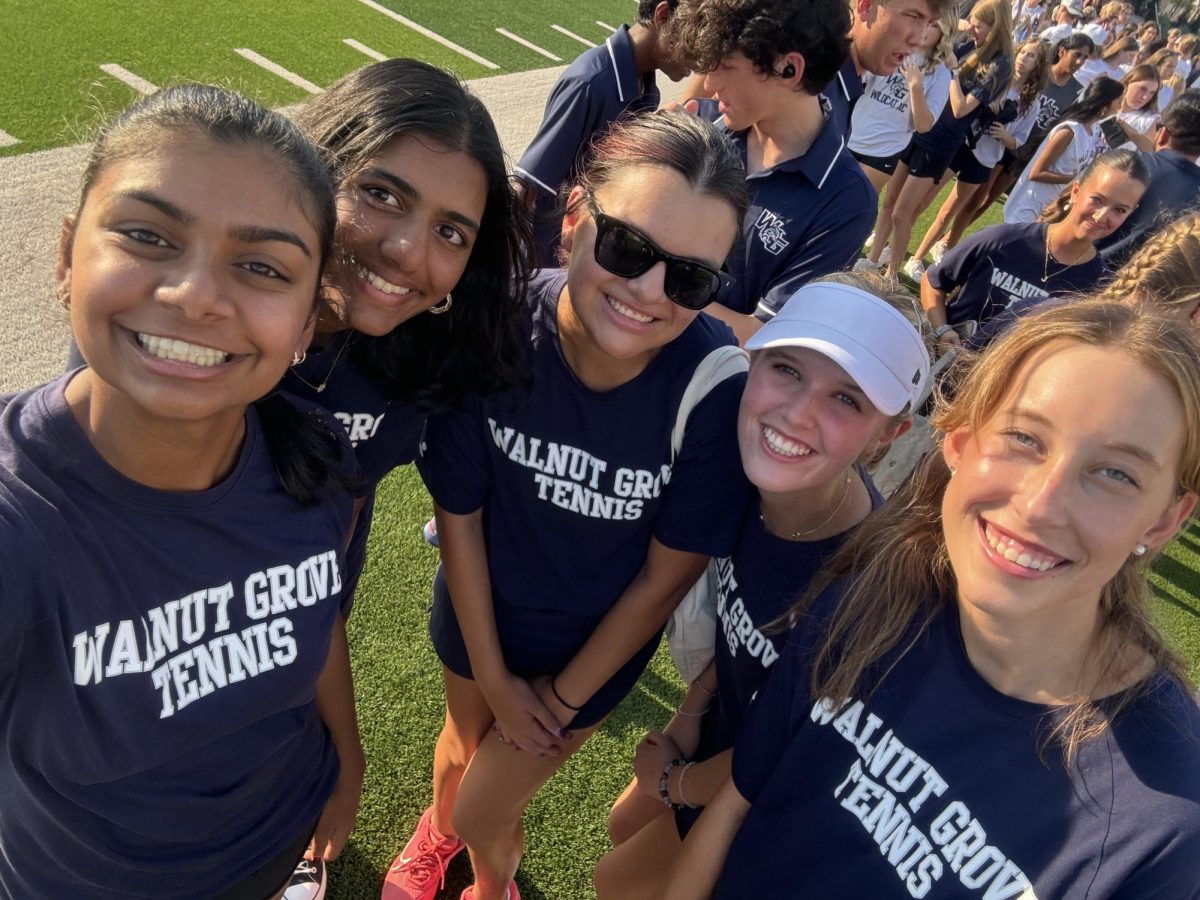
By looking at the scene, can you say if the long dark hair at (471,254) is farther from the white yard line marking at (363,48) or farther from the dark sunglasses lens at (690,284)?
the white yard line marking at (363,48)

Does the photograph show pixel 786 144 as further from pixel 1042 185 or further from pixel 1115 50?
pixel 1115 50

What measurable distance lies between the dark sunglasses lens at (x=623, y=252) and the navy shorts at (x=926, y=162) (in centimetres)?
607

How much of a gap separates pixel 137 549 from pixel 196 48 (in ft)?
28.1

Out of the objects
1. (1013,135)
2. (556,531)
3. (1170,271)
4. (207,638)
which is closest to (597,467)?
(556,531)

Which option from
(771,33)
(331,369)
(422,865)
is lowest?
(422,865)

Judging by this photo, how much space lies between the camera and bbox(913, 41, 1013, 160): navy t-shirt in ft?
22.2

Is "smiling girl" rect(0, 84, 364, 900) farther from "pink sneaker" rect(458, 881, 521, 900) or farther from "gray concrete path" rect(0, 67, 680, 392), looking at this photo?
"gray concrete path" rect(0, 67, 680, 392)

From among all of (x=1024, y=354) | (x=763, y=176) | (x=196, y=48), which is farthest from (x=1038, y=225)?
(x=196, y=48)

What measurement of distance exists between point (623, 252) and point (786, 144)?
1.56 meters

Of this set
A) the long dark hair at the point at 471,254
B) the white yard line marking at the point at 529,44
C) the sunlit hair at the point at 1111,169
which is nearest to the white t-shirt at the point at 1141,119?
the sunlit hair at the point at 1111,169

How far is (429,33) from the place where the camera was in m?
11.0

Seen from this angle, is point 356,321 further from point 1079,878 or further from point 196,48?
point 196,48

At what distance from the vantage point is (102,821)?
1.36m

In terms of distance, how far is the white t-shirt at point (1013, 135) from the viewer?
725cm
